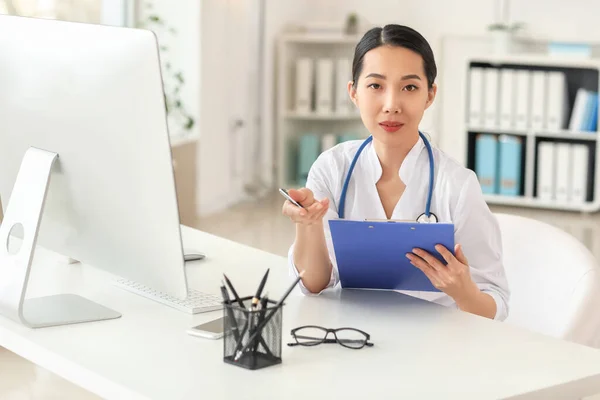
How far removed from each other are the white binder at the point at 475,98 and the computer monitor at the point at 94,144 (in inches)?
178

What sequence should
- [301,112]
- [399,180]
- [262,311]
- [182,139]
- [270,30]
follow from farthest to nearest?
[301,112] < [270,30] < [182,139] < [399,180] < [262,311]

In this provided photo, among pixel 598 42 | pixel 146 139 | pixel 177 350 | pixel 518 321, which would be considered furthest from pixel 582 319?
pixel 598 42

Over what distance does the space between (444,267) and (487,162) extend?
14.6ft

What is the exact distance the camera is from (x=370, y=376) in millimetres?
1474

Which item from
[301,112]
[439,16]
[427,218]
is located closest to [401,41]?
[427,218]

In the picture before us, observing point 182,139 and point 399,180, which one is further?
point 182,139

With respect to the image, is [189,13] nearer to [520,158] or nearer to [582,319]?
[520,158]

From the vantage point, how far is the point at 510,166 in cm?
604

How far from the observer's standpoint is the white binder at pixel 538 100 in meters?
5.93

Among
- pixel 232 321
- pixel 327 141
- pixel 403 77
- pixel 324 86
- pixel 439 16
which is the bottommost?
pixel 327 141

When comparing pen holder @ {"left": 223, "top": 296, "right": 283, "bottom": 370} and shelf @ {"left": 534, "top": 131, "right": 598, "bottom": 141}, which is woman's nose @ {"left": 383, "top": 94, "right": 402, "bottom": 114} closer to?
pen holder @ {"left": 223, "top": 296, "right": 283, "bottom": 370}

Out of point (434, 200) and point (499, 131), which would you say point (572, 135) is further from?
point (434, 200)

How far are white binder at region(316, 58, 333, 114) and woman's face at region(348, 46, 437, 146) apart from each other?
4258 mm

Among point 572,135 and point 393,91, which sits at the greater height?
point 393,91
